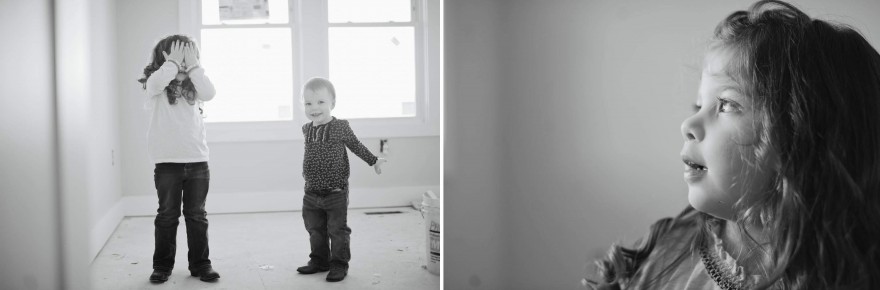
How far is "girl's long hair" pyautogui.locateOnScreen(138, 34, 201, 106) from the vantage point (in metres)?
1.84

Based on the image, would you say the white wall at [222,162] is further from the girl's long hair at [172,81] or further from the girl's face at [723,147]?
the girl's face at [723,147]

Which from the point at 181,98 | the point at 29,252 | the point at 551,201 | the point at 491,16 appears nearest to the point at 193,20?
the point at 181,98

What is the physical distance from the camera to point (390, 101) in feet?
8.95

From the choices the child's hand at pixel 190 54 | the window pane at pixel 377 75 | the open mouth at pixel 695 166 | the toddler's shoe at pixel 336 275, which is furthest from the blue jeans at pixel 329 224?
the open mouth at pixel 695 166

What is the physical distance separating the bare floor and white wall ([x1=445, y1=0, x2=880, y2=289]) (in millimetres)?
388

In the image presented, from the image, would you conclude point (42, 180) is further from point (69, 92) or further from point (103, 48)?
point (103, 48)

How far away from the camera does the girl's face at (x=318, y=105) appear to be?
78.1 inches

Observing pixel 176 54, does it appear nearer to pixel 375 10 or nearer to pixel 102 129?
pixel 102 129

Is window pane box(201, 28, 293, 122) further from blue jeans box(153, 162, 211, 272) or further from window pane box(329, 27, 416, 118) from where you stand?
blue jeans box(153, 162, 211, 272)

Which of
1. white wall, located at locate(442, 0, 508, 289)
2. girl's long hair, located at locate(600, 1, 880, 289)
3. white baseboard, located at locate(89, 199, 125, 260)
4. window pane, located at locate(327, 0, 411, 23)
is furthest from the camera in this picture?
window pane, located at locate(327, 0, 411, 23)

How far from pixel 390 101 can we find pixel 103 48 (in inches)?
37.2

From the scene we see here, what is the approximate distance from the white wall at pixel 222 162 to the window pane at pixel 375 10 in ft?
1.20

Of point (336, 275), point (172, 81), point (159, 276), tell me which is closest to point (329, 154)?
point (336, 275)

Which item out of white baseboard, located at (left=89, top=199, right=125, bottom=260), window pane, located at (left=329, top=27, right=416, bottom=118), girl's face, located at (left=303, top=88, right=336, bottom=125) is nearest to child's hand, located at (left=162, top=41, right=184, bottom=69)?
girl's face, located at (left=303, top=88, right=336, bottom=125)
